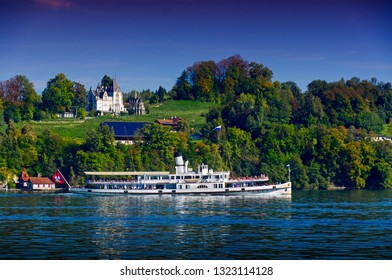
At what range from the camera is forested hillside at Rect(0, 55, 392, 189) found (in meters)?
71.3

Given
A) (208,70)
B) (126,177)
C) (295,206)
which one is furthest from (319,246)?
(208,70)

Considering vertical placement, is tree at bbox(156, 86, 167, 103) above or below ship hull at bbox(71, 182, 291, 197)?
above

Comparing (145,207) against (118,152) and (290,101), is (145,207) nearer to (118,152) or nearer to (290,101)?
(118,152)

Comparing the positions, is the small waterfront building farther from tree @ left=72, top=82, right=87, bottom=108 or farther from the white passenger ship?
tree @ left=72, top=82, right=87, bottom=108

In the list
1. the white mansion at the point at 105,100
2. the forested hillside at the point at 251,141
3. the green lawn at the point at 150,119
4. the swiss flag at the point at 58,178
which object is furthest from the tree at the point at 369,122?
the swiss flag at the point at 58,178

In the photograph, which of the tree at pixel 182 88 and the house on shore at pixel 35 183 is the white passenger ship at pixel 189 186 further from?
the tree at pixel 182 88

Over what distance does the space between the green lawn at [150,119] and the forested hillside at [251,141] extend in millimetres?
3367

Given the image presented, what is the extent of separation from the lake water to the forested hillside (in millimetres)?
26950

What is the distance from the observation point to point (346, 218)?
34750 millimetres

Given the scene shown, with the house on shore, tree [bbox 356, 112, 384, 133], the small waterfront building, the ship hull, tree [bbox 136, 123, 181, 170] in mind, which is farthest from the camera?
tree [bbox 356, 112, 384, 133]

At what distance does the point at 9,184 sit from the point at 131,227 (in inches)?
1621

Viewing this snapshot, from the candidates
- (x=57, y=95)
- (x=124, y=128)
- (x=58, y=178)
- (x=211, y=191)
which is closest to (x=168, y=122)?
(x=124, y=128)

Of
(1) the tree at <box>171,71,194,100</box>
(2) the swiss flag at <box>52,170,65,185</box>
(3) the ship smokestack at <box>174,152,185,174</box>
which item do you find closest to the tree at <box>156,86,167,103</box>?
(1) the tree at <box>171,71,194,100</box>

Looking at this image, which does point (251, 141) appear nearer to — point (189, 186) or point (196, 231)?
point (189, 186)
